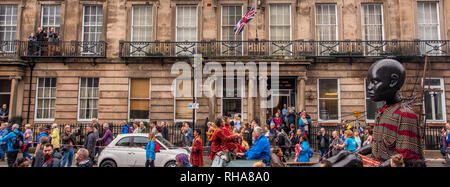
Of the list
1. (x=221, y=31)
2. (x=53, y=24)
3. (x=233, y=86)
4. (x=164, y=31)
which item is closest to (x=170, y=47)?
(x=164, y=31)

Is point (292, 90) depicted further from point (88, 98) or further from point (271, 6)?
point (88, 98)

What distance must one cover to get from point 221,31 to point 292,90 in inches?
246

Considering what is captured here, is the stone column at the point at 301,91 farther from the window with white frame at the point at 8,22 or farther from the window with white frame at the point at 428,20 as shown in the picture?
the window with white frame at the point at 8,22

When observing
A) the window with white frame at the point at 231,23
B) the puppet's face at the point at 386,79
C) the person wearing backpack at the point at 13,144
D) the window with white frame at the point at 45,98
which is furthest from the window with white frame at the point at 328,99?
the window with white frame at the point at 45,98

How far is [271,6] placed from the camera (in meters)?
19.8

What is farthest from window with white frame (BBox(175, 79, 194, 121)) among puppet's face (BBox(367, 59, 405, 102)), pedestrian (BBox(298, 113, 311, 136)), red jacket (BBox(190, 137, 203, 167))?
puppet's face (BBox(367, 59, 405, 102))

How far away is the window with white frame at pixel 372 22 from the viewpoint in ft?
63.7

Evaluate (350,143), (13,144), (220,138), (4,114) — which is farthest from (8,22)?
(350,143)

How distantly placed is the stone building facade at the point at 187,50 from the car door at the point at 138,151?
24.2ft

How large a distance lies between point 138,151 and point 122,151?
60 cm

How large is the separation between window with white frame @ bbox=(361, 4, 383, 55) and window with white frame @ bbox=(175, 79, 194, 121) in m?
12.1

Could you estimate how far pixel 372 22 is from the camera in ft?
64.3

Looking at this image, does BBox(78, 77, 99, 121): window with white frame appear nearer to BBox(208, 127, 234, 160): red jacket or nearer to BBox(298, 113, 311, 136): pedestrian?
BBox(298, 113, 311, 136): pedestrian

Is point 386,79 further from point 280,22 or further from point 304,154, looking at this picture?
point 280,22
